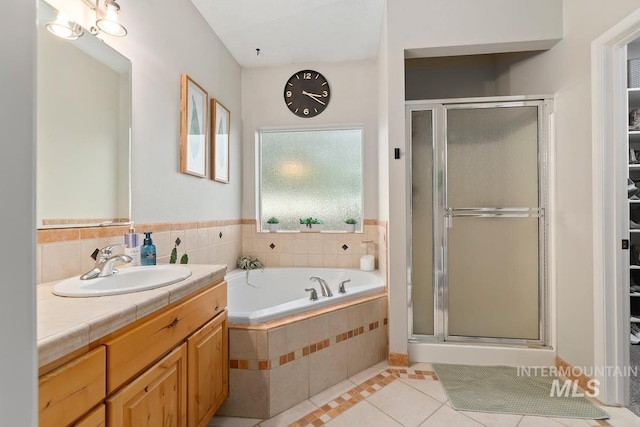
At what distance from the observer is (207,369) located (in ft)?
4.36

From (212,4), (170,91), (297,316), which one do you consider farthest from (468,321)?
(212,4)

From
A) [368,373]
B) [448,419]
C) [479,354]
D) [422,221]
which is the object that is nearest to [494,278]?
[479,354]

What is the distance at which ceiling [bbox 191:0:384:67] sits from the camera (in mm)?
2215

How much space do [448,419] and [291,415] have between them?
2.77 feet

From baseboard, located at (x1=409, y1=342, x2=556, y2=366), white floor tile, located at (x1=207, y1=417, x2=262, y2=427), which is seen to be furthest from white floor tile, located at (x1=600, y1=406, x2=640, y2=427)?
white floor tile, located at (x1=207, y1=417, x2=262, y2=427)

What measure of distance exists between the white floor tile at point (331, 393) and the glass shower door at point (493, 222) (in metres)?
0.84

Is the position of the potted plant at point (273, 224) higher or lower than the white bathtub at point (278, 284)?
higher

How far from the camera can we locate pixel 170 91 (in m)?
1.91

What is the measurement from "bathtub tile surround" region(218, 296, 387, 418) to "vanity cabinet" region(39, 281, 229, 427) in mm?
110

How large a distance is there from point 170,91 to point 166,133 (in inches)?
11.5

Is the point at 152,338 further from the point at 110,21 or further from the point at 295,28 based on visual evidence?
the point at 295,28

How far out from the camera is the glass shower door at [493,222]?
2.08m

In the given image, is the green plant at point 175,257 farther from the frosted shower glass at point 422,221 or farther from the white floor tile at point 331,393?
the frosted shower glass at point 422,221

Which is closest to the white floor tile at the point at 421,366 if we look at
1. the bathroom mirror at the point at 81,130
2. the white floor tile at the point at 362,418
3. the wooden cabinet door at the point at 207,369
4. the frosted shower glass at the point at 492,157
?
the white floor tile at the point at 362,418
